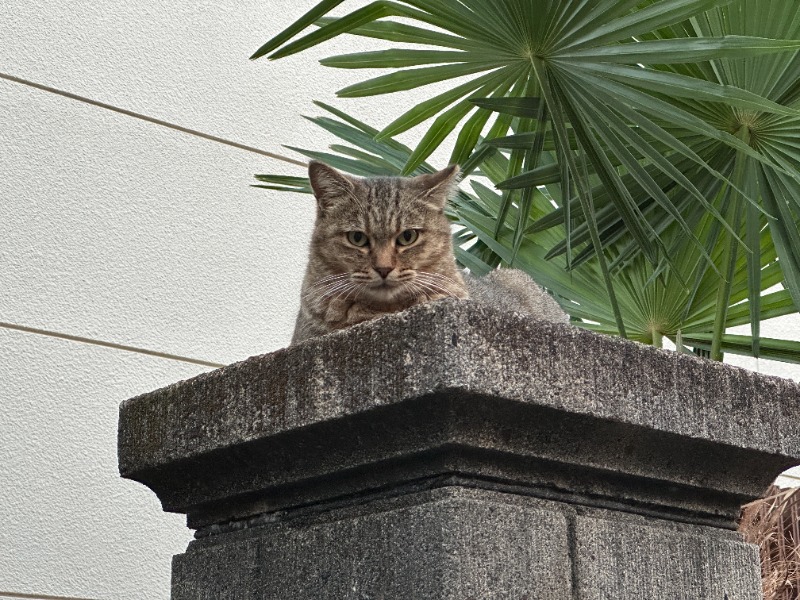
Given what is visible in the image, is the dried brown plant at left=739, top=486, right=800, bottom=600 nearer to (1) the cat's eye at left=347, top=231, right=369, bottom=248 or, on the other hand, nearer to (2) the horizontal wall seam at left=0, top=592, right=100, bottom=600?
(1) the cat's eye at left=347, top=231, right=369, bottom=248

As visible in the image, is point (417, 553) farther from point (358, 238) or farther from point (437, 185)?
point (437, 185)

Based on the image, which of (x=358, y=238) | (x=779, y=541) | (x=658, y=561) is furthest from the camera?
(x=779, y=541)

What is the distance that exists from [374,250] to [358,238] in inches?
3.0

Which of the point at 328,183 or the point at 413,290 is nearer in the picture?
the point at 413,290

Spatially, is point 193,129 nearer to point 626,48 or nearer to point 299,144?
point 299,144

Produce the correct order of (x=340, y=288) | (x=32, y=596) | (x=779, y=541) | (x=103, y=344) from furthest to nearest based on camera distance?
(x=779, y=541)
(x=103, y=344)
(x=32, y=596)
(x=340, y=288)

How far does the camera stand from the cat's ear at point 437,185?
249 cm

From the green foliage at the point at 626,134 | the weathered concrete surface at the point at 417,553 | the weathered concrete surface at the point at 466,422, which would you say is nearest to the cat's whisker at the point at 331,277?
the green foliage at the point at 626,134

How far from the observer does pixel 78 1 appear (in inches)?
139

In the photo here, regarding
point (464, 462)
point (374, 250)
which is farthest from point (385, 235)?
point (464, 462)

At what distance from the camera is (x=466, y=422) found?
4.75ft

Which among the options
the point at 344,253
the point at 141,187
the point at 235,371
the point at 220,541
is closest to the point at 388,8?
the point at 344,253

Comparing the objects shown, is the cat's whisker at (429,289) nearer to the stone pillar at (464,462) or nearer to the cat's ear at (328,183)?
the cat's ear at (328,183)

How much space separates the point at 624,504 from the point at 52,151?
2335 mm
